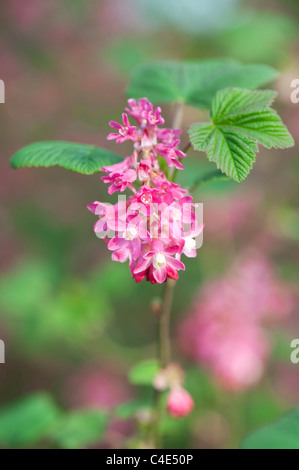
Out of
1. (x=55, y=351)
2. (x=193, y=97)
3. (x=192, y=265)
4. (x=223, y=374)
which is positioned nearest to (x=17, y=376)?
(x=55, y=351)

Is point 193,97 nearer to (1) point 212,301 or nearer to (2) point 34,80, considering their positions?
(1) point 212,301

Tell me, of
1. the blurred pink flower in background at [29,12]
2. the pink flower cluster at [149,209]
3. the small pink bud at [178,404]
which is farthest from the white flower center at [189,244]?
the blurred pink flower in background at [29,12]

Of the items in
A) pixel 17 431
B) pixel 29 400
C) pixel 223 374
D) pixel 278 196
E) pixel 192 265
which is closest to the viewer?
pixel 17 431

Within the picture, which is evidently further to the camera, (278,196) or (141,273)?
(278,196)

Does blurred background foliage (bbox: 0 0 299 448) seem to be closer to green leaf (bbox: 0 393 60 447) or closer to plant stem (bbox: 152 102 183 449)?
green leaf (bbox: 0 393 60 447)

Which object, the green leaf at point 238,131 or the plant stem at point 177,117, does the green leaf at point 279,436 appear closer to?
the green leaf at point 238,131

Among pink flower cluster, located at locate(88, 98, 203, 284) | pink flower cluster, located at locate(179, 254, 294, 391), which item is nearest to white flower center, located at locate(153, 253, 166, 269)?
pink flower cluster, located at locate(88, 98, 203, 284)

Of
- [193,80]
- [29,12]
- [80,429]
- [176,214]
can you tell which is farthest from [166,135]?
[29,12]
